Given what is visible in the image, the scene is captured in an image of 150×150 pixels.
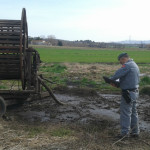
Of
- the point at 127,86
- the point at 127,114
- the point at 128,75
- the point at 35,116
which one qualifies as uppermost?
the point at 128,75

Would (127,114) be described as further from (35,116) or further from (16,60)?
(16,60)

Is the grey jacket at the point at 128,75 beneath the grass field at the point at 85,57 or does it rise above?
above

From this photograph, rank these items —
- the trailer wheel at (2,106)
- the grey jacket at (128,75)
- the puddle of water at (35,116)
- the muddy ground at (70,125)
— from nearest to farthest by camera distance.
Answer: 1. the muddy ground at (70,125)
2. the grey jacket at (128,75)
3. the trailer wheel at (2,106)
4. the puddle of water at (35,116)

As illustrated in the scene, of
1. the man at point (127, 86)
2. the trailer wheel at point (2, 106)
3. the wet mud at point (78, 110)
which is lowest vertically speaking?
the wet mud at point (78, 110)

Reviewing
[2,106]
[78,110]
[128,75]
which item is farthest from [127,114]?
[2,106]

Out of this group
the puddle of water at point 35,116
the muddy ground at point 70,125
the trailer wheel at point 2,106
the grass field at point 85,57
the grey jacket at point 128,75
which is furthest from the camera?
the grass field at point 85,57

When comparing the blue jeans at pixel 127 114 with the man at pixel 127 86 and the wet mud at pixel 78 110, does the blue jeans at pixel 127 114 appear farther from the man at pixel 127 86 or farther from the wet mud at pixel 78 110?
the wet mud at pixel 78 110

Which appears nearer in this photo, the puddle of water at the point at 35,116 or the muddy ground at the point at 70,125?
the muddy ground at the point at 70,125

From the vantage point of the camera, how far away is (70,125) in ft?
24.0

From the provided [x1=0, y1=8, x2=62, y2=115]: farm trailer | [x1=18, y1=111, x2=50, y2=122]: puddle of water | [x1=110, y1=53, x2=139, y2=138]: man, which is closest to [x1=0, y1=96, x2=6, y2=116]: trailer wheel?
[x1=0, y1=8, x2=62, y2=115]: farm trailer

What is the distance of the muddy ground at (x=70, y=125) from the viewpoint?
569 centimetres

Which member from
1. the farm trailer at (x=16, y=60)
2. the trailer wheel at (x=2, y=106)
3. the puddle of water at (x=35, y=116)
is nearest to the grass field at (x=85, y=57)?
the puddle of water at (x=35, y=116)

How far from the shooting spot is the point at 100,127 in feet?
23.6

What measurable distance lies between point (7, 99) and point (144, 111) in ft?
15.2
